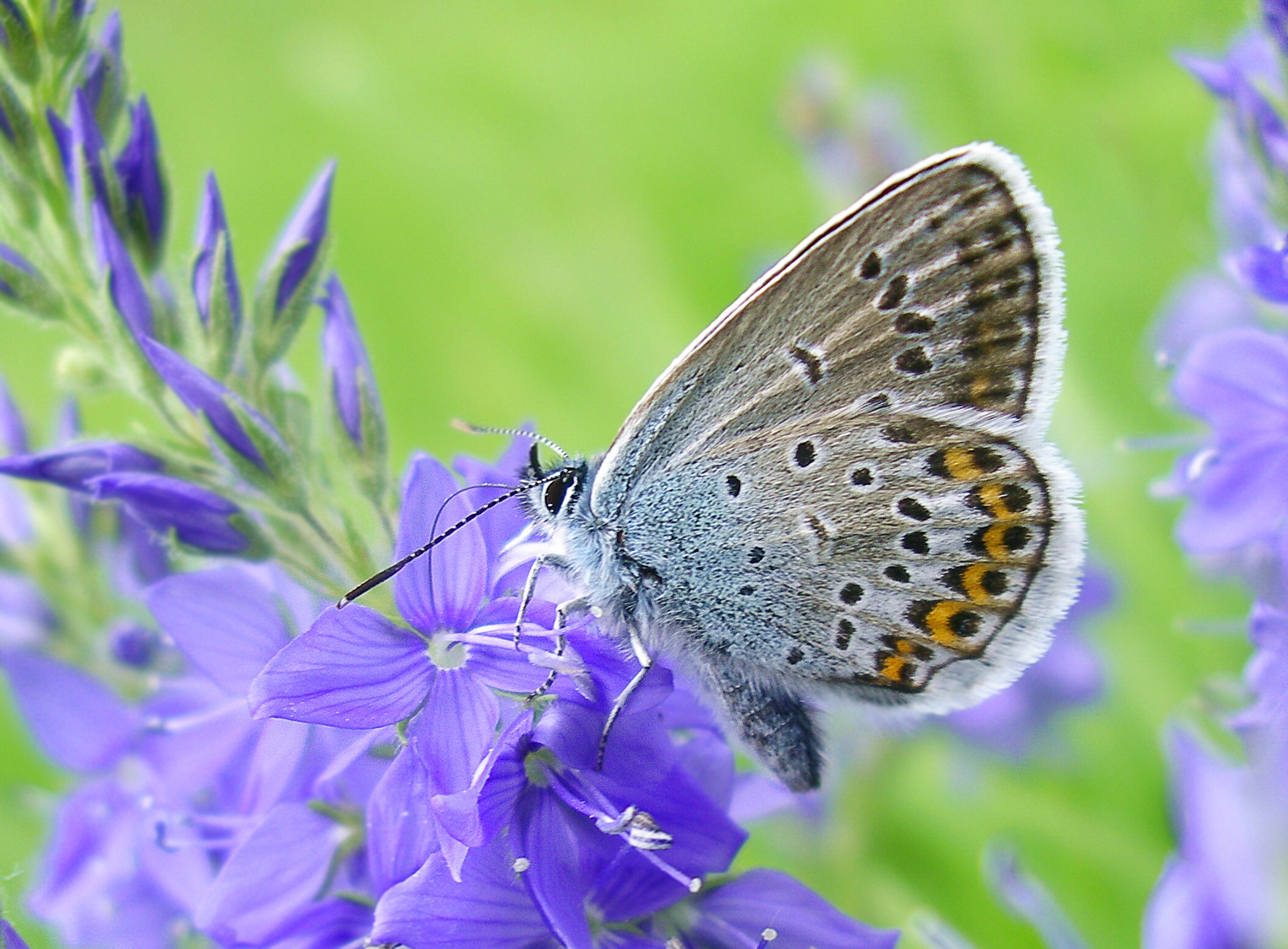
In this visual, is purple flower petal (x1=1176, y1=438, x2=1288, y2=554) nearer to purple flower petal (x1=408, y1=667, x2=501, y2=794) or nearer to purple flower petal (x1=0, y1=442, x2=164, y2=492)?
purple flower petal (x1=408, y1=667, x2=501, y2=794)

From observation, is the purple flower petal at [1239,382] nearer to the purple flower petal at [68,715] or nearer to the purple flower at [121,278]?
the purple flower at [121,278]

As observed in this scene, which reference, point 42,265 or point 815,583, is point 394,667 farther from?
point 42,265

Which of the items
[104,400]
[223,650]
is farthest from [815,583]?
[104,400]

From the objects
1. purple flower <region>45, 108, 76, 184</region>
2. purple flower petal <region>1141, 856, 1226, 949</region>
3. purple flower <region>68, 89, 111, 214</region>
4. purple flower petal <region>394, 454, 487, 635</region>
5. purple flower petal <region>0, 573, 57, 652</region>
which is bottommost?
purple flower petal <region>1141, 856, 1226, 949</region>

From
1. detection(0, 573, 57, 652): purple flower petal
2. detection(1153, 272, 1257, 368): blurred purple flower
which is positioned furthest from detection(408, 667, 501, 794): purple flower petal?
detection(1153, 272, 1257, 368): blurred purple flower

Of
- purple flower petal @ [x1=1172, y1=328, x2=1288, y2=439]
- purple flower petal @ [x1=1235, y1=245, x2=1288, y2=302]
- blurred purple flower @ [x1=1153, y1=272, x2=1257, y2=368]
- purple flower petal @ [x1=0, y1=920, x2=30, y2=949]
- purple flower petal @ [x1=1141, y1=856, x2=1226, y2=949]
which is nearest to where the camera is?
purple flower petal @ [x1=0, y1=920, x2=30, y2=949]

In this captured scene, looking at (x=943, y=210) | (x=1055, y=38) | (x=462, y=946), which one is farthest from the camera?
(x=1055, y=38)

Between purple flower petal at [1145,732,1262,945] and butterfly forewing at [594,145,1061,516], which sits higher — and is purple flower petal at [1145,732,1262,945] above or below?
below

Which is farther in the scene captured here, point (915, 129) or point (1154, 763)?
point (915, 129)
